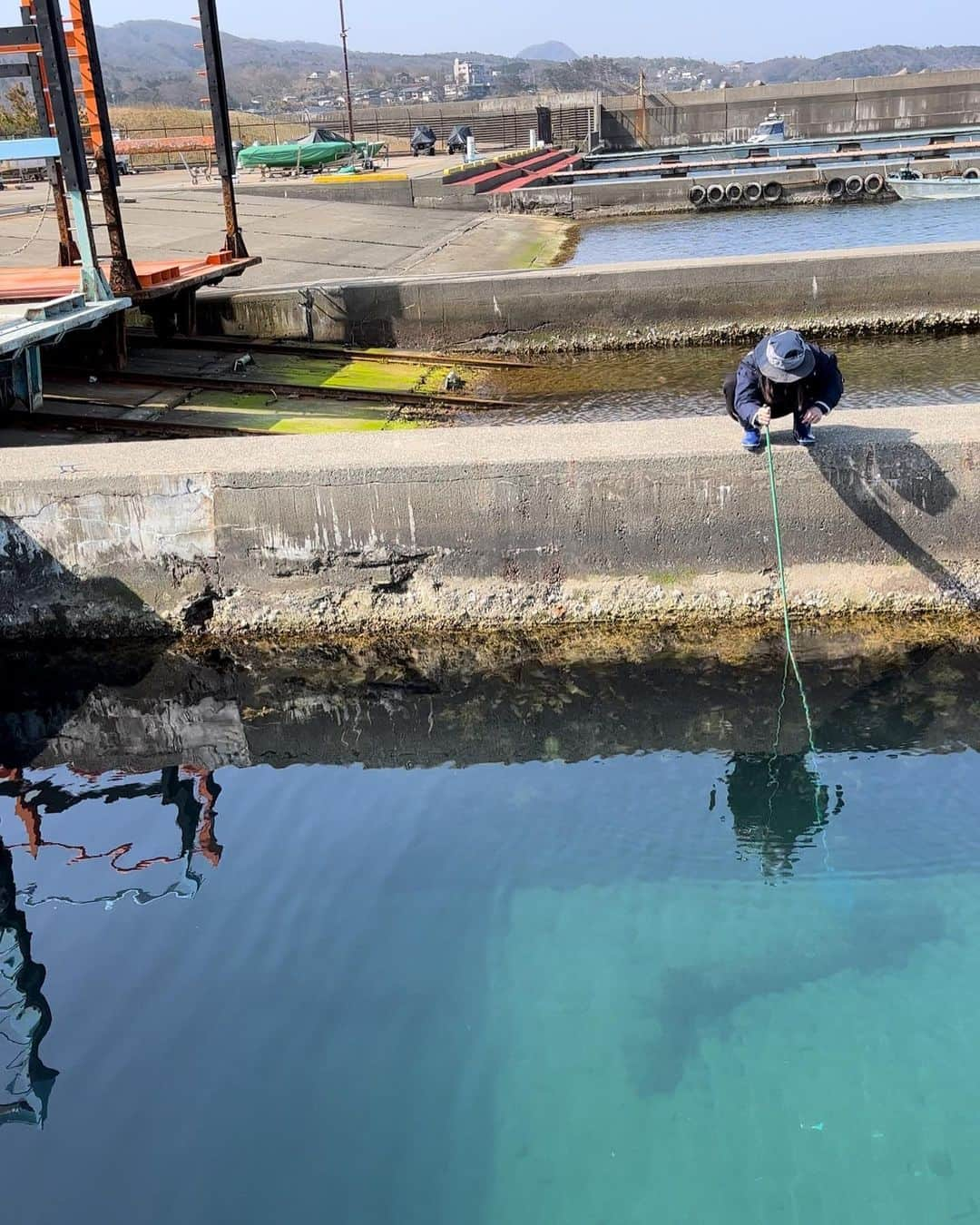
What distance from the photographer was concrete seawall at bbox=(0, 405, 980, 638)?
6430 millimetres

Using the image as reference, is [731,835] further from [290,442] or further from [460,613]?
[290,442]

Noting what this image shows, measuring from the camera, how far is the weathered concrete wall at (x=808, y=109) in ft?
191

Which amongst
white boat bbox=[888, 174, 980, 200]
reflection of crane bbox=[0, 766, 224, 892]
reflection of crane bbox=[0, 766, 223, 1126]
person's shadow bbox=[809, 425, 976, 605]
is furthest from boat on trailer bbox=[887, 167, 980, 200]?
reflection of crane bbox=[0, 766, 223, 1126]

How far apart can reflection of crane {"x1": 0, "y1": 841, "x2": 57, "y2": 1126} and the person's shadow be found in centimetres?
480

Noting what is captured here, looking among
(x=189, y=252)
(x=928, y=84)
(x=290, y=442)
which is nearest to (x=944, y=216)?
(x=189, y=252)

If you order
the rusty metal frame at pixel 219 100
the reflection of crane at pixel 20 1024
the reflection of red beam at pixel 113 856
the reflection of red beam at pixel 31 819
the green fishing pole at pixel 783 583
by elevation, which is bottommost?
the reflection of red beam at pixel 31 819

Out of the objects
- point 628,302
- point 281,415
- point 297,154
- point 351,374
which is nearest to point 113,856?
point 281,415

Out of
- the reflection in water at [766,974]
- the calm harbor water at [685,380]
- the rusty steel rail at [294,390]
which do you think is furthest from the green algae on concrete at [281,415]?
the reflection in water at [766,974]

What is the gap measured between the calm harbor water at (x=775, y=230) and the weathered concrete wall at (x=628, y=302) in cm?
727

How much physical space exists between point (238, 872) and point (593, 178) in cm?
3591

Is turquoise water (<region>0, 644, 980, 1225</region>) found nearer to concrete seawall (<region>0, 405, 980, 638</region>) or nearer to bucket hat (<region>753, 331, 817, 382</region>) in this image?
concrete seawall (<region>0, 405, 980, 638</region>)

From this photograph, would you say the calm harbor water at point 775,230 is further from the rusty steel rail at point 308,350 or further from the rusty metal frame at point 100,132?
the rusty metal frame at point 100,132

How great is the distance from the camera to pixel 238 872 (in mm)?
4730

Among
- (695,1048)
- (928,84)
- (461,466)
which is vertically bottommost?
Answer: (695,1048)
